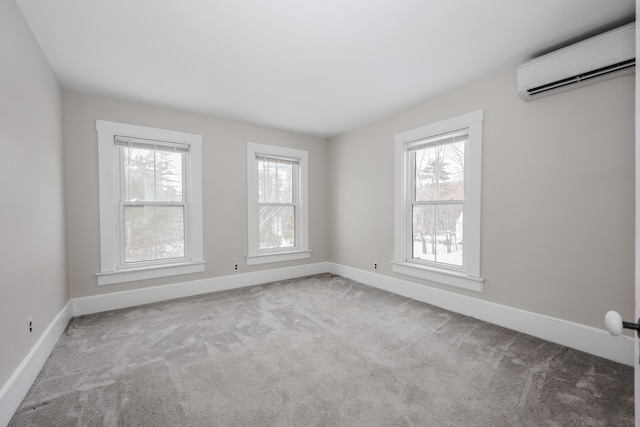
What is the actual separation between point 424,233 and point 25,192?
383 centimetres

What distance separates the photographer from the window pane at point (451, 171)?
322 centimetres

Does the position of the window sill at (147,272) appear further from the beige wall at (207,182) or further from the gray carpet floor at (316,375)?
the gray carpet floor at (316,375)

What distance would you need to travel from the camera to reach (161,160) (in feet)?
12.0

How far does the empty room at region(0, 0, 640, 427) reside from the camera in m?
1.77

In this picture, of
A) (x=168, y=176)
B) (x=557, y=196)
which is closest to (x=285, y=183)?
(x=168, y=176)

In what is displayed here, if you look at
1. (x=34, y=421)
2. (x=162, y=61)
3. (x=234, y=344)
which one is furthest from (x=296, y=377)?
(x=162, y=61)

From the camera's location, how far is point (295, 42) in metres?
2.28

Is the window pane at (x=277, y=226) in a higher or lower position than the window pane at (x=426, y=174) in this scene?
lower

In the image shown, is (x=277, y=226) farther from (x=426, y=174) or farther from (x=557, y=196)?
(x=557, y=196)

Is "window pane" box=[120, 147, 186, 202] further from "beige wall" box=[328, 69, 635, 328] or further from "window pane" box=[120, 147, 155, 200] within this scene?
"beige wall" box=[328, 69, 635, 328]

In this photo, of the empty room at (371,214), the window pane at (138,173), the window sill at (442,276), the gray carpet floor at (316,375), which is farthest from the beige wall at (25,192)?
the window sill at (442,276)

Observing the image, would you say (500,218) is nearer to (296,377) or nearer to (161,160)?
(296,377)

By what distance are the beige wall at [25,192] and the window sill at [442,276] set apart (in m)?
3.63

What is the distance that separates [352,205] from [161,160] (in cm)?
284
